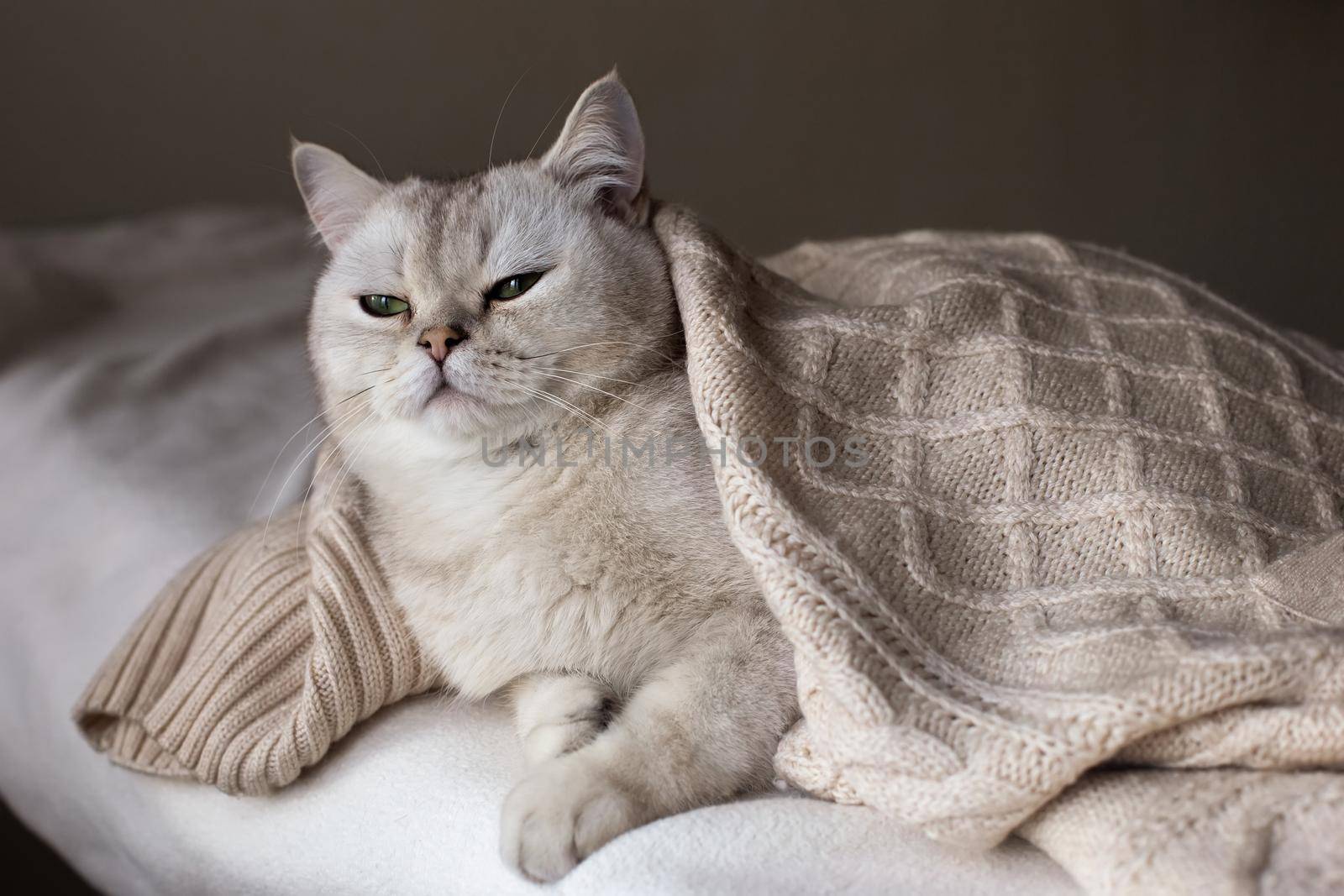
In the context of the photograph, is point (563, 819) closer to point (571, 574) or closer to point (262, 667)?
point (571, 574)

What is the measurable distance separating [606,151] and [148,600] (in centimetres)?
85

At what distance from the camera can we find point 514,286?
1.12 m

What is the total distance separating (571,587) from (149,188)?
238cm

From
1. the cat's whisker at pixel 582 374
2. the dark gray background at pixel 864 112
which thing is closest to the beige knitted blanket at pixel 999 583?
the cat's whisker at pixel 582 374

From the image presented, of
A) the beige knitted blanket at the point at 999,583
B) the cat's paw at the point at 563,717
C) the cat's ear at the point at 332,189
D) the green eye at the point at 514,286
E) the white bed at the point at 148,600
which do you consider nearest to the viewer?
the beige knitted blanket at the point at 999,583

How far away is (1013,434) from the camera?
0.98 m

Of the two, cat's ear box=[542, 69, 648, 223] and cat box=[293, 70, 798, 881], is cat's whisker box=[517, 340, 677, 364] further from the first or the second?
cat's ear box=[542, 69, 648, 223]

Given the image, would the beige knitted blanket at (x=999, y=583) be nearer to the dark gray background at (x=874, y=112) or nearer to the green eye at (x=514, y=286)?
the green eye at (x=514, y=286)

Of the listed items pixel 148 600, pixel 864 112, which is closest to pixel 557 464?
pixel 148 600

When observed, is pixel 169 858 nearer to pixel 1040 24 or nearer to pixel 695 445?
pixel 695 445

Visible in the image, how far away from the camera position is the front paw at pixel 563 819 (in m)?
0.83

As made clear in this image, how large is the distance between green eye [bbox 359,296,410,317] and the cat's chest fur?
196 mm

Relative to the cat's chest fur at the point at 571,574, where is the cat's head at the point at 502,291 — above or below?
above

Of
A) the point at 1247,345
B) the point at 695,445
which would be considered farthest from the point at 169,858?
the point at 1247,345
